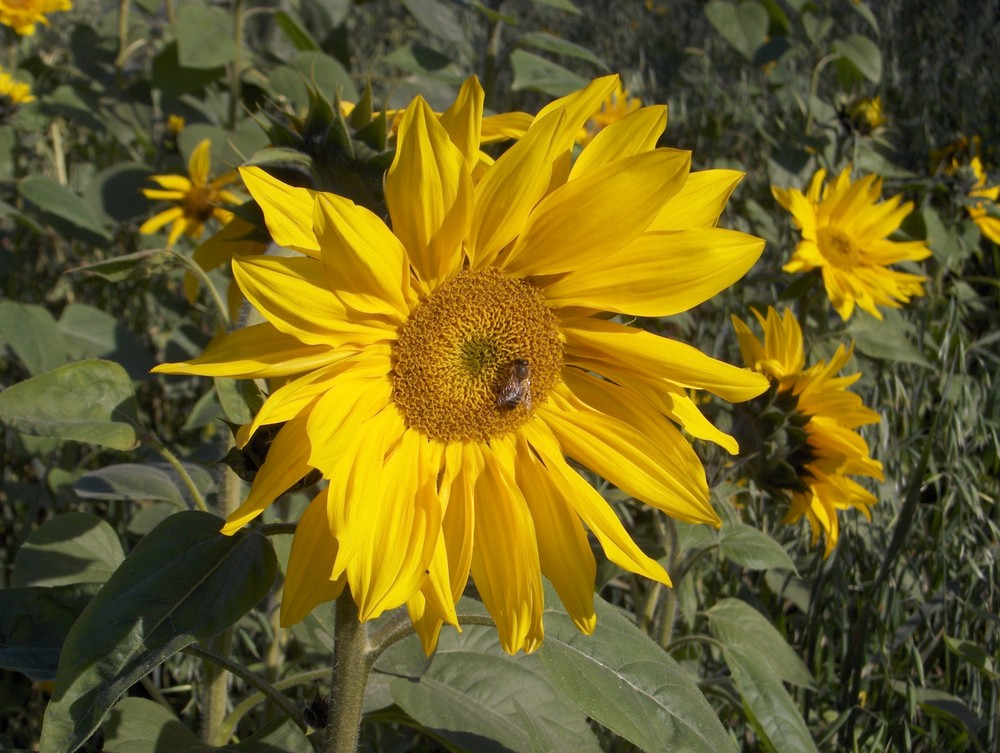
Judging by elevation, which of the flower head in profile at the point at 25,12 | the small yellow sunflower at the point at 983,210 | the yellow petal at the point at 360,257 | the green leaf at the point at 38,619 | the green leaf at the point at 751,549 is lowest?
the green leaf at the point at 751,549

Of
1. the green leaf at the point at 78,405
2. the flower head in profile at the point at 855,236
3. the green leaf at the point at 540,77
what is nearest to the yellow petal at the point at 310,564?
the green leaf at the point at 78,405

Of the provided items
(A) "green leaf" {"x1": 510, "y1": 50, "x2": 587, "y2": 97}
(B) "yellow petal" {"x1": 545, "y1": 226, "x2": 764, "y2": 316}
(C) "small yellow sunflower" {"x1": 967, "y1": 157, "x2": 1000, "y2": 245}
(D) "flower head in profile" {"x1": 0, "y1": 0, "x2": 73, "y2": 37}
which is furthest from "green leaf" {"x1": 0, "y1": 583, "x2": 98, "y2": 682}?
(C) "small yellow sunflower" {"x1": 967, "y1": 157, "x2": 1000, "y2": 245}

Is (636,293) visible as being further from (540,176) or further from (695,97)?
(695,97)

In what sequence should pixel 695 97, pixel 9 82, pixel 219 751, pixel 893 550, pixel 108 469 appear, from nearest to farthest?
pixel 219 751 → pixel 108 469 → pixel 893 550 → pixel 9 82 → pixel 695 97

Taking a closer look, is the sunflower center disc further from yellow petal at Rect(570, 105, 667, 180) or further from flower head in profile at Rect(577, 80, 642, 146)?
flower head in profile at Rect(577, 80, 642, 146)

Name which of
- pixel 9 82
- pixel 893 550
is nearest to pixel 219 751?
pixel 893 550

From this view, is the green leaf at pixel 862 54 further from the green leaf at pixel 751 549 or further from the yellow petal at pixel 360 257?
the yellow petal at pixel 360 257
